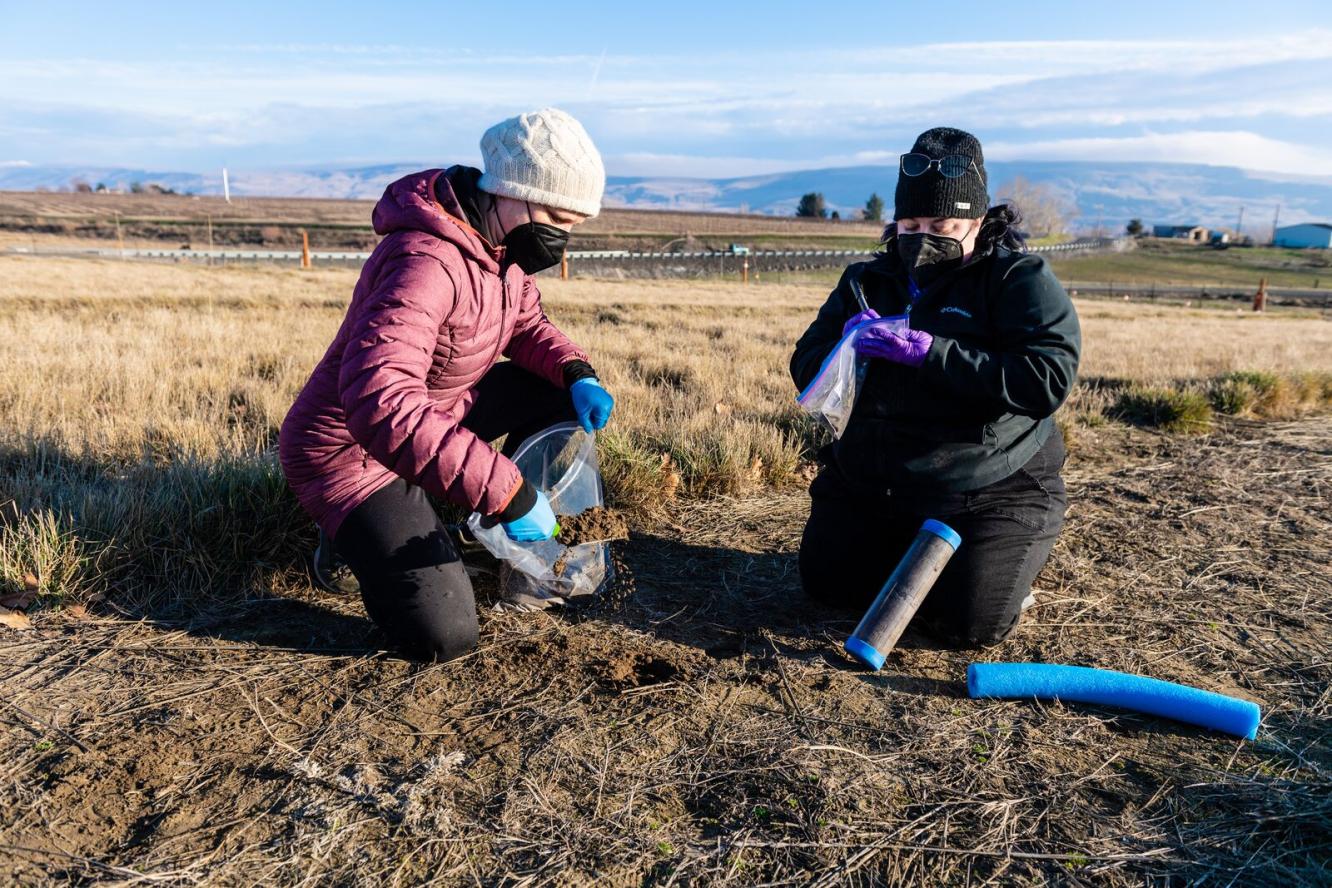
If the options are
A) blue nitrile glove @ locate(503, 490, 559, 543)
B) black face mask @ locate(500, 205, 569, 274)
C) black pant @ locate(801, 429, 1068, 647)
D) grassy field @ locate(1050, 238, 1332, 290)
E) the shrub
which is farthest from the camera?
grassy field @ locate(1050, 238, 1332, 290)

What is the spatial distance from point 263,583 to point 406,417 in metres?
1.29

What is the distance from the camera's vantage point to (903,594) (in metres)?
2.98

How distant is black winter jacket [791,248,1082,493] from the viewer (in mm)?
3096

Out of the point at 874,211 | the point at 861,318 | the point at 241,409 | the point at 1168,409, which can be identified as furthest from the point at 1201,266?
the point at 861,318

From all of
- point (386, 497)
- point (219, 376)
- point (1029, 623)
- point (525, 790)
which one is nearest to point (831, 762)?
point (525, 790)

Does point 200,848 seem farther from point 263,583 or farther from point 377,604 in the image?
point 263,583

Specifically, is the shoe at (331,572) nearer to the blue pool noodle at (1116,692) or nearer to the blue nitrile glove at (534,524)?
the blue nitrile glove at (534,524)

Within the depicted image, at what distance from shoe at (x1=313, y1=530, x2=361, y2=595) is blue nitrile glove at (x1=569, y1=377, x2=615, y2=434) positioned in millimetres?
1015

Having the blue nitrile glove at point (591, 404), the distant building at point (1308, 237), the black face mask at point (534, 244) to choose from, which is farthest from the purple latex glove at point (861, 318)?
the distant building at point (1308, 237)

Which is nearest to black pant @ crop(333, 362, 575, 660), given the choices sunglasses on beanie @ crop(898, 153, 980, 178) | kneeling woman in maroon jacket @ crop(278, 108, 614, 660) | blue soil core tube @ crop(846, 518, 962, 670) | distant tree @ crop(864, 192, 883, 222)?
kneeling woman in maroon jacket @ crop(278, 108, 614, 660)

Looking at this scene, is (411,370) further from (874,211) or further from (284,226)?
(874,211)

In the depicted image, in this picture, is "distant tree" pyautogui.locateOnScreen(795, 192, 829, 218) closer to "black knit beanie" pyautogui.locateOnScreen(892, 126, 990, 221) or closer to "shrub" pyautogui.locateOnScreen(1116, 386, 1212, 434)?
"shrub" pyautogui.locateOnScreen(1116, 386, 1212, 434)

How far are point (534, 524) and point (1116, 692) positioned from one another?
1.77m

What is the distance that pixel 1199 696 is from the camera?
261 cm
